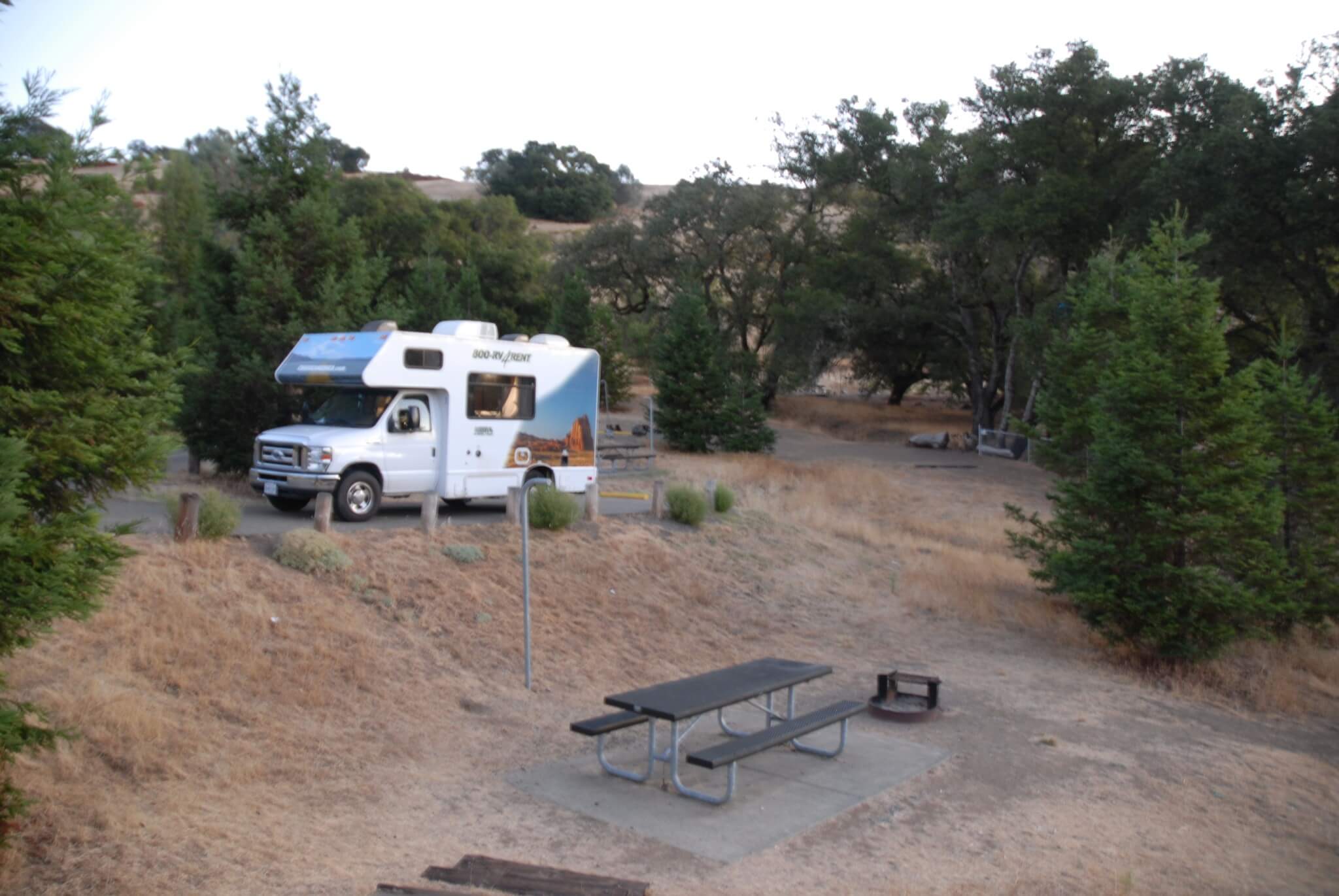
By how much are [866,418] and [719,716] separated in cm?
4661

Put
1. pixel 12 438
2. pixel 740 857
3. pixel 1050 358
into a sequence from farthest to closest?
1. pixel 1050 358
2. pixel 740 857
3. pixel 12 438

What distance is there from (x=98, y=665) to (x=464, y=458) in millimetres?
7740

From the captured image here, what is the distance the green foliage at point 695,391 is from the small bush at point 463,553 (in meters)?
21.4

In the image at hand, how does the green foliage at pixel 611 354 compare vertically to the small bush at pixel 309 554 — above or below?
above

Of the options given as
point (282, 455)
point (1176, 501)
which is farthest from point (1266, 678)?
point (282, 455)

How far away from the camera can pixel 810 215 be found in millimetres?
49594

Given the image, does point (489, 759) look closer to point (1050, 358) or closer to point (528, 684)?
point (528, 684)

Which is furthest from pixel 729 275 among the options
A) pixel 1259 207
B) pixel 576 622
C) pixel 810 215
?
pixel 576 622

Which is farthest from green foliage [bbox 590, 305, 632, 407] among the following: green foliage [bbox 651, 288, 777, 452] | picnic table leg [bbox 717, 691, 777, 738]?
picnic table leg [bbox 717, 691, 777, 738]

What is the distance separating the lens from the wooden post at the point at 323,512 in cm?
1305

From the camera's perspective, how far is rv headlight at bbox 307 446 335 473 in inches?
576

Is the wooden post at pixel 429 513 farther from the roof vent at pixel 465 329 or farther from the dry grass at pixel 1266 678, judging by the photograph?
the dry grass at pixel 1266 678

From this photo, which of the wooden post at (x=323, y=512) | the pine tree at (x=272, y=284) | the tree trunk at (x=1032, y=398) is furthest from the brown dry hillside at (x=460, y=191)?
the wooden post at (x=323, y=512)

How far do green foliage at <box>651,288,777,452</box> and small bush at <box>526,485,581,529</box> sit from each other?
62.9 feet
